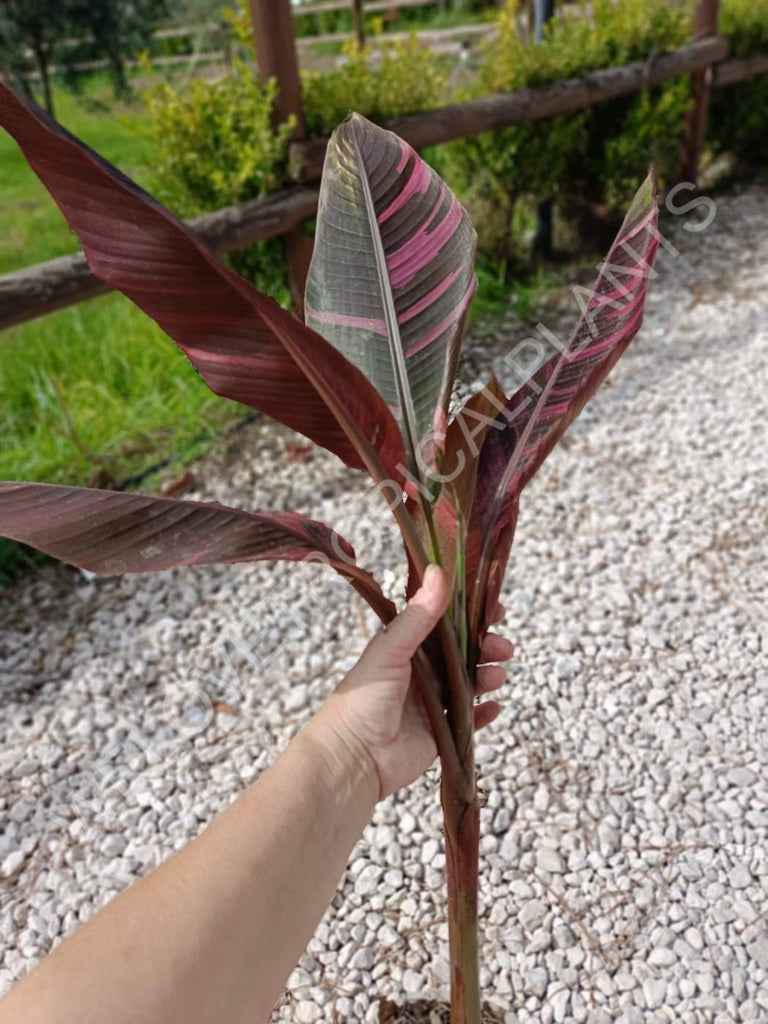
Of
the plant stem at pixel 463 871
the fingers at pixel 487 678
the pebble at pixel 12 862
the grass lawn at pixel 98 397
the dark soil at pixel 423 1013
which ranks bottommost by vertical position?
the pebble at pixel 12 862

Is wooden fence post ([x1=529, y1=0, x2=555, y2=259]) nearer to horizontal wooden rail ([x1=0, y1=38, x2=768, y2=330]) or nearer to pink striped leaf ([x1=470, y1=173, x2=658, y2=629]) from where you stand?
horizontal wooden rail ([x1=0, y1=38, x2=768, y2=330])

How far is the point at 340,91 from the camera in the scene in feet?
10.2

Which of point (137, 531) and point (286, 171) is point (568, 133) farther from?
point (137, 531)

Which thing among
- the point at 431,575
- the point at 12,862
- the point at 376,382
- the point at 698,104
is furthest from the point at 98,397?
the point at 698,104

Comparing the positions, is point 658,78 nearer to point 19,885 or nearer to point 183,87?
point 183,87

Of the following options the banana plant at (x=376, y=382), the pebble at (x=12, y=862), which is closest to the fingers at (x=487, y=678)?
the banana plant at (x=376, y=382)

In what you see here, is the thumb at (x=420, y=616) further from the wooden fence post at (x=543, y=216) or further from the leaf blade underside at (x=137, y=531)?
the wooden fence post at (x=543, y=216)

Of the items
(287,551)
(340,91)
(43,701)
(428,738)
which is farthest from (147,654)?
(340,91)

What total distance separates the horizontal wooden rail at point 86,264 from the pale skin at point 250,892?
174 centimetres

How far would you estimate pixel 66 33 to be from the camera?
5309 millimetres

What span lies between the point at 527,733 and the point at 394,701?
3.42ft

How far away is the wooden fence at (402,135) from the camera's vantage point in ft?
8.13

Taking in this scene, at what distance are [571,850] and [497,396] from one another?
41.2 inches

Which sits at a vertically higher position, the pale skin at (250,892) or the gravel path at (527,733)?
the pale skin at (250,892)
